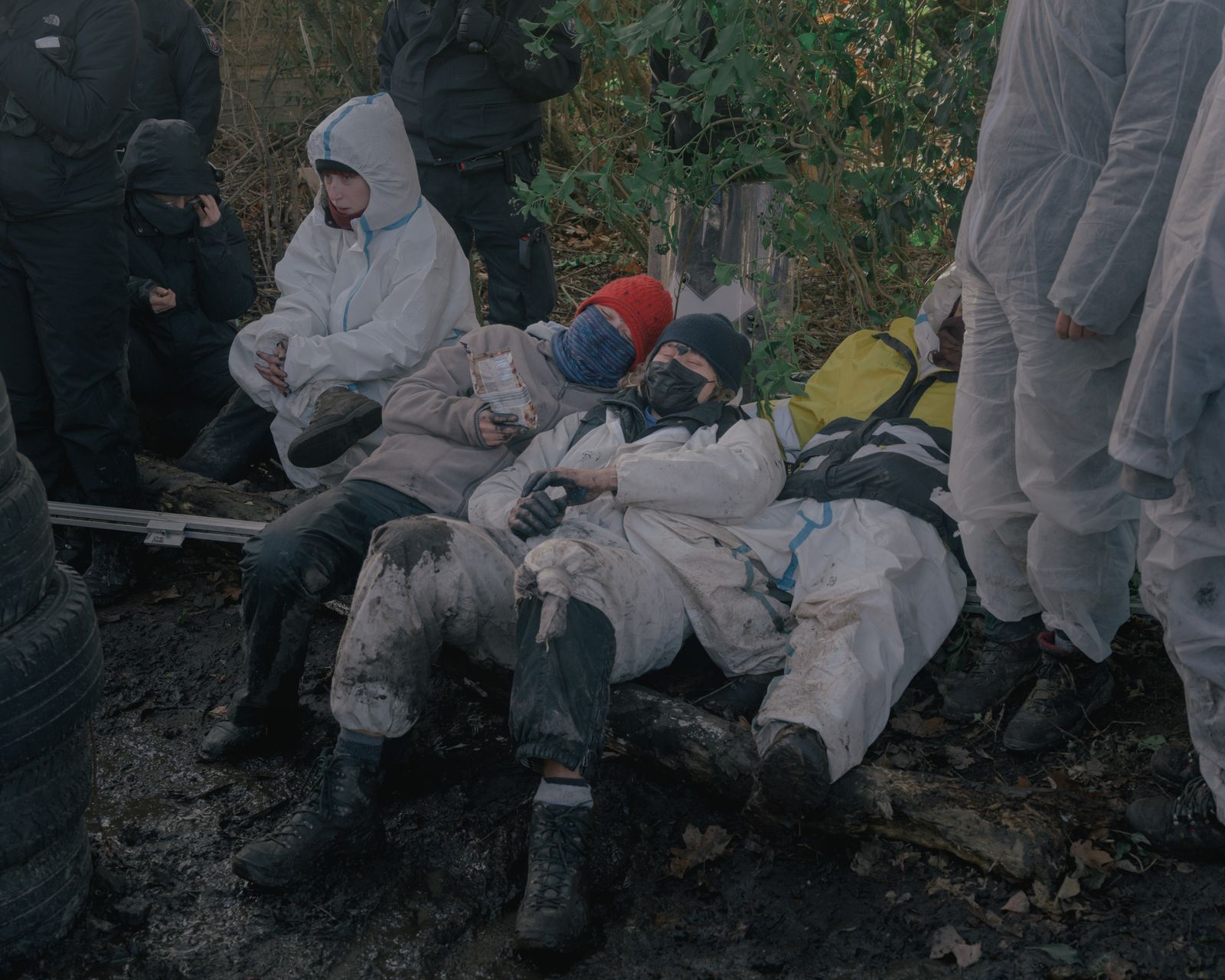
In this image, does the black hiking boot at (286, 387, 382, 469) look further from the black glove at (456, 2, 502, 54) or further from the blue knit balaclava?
the black glove at (456, 2, 502, 54)

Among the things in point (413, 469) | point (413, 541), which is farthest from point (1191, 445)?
point (413, 469)

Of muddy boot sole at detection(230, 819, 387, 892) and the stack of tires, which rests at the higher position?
the stack of tires

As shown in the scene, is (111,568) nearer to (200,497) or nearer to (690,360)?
(200,497)

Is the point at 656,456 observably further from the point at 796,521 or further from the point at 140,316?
the point at 140,316

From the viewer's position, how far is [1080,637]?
3338 millimetres

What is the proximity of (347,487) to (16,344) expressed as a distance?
1897 millimetres

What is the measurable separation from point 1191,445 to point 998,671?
4.31ft

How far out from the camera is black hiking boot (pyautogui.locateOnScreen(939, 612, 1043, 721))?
364 centimetres

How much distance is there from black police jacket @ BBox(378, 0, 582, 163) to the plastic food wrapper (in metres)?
2.15

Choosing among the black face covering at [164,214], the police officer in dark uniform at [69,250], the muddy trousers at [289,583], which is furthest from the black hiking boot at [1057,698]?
the black face covering at [164,214]

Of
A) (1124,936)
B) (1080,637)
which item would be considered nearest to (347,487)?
(1080,637)

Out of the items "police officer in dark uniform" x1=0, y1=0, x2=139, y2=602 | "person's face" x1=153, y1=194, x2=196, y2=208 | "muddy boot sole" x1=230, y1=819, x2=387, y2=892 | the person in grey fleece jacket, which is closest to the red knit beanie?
the person in grey fleece jacket

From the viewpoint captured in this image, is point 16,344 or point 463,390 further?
point 16,344

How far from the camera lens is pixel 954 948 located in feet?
8.93
